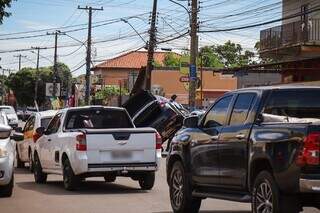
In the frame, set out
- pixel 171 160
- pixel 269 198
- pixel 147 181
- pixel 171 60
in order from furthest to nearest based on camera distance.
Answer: pixel 171 60 < pixel 147 181 < pixel 171 160 < pixel 269 198

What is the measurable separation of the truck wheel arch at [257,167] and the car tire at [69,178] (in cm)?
635

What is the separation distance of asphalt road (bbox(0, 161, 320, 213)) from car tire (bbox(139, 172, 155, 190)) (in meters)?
0.14

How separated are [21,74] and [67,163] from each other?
111735mm

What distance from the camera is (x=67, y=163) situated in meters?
14.8

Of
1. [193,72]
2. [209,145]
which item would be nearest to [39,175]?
[209,145]

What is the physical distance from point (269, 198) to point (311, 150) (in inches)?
36.1

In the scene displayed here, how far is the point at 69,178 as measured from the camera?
47.9 ft

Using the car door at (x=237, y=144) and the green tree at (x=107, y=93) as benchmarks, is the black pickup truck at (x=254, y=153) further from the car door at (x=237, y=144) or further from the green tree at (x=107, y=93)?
the green tree at (x=107, y=93)

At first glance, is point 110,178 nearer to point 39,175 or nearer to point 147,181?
point 147,181

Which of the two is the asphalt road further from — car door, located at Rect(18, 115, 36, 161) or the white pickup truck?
car door, located at Rect(18, 115, 36, 161)

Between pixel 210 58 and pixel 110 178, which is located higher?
pixel 210 58

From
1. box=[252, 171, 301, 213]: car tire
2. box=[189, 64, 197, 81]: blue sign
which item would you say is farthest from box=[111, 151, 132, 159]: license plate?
box=[189, 64, 197, 81]: blue sign

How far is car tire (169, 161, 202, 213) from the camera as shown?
10.8 metres

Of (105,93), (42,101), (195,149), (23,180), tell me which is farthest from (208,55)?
(195,149)
